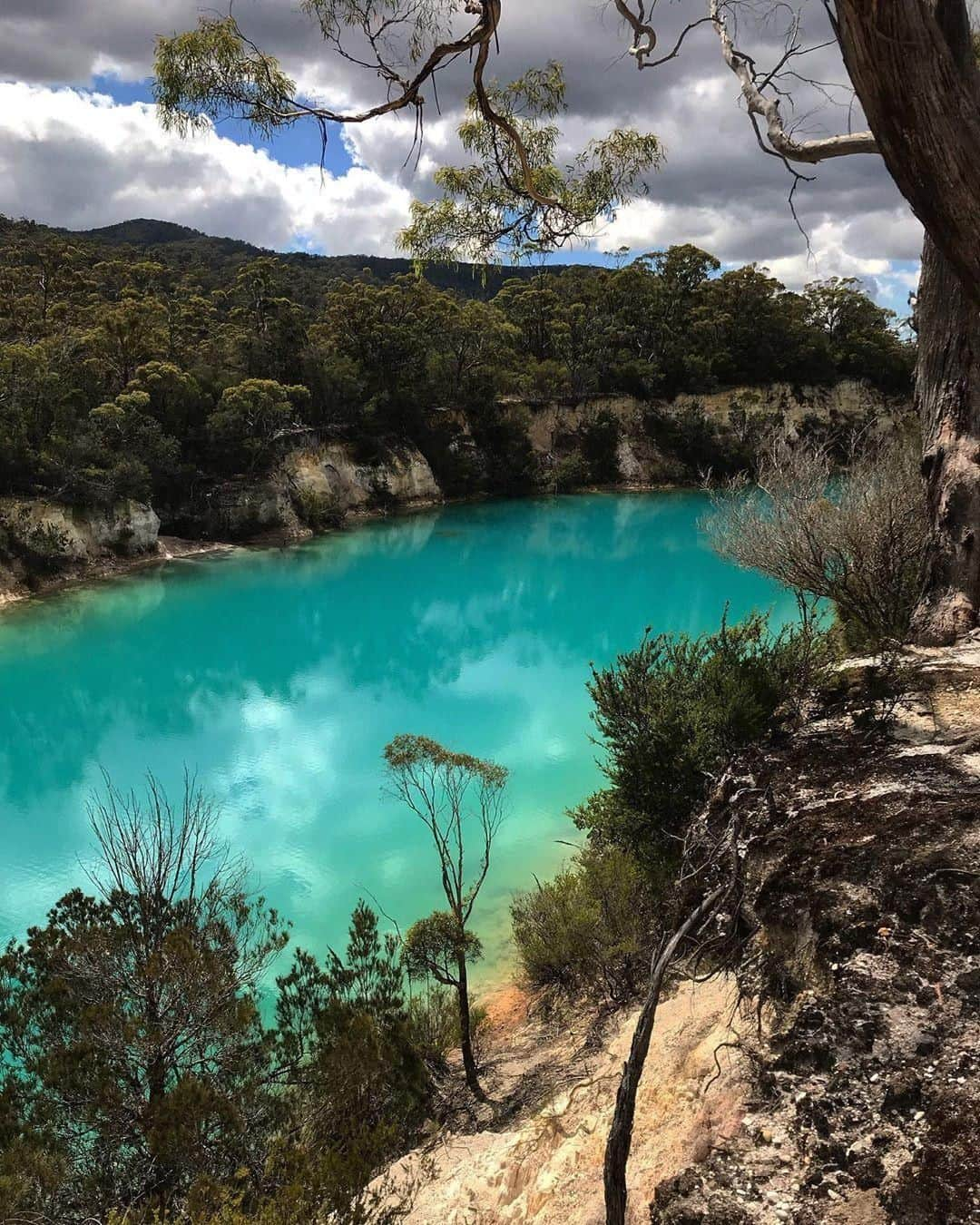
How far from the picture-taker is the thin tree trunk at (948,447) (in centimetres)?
633

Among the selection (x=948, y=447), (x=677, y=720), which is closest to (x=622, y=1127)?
(x=677, y=720)

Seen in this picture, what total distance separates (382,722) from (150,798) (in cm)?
444

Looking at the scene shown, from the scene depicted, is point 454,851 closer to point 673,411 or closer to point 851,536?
point 851,536

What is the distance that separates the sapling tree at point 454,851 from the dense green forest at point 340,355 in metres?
Result: 4.98

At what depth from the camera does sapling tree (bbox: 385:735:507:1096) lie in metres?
6.59

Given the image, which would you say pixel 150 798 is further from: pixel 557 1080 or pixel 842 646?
pixel 842 646

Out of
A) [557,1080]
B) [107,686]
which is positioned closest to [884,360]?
[107,686]

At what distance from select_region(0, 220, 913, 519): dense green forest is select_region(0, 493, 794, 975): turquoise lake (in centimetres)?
431

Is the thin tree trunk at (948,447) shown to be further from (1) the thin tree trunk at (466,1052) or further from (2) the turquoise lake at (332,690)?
(2) the turquoise lake at (332,690)

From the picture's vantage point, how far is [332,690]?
1677cm

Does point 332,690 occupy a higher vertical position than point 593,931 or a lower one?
lower

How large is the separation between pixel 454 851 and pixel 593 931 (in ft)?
10.7

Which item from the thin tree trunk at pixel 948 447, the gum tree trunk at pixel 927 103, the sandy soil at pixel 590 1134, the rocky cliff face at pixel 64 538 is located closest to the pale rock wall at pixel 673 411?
the rocky cliff face at pixel 64 538

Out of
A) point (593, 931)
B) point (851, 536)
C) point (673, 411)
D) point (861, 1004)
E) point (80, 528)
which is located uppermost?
point (673, 411)
